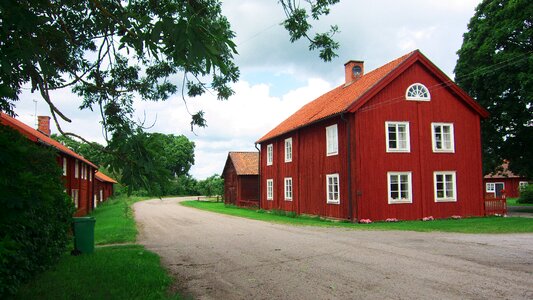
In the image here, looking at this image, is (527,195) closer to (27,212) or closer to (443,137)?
(443,137)

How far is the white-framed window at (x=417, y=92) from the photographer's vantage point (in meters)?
22.2

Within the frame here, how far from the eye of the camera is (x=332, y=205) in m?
22.8

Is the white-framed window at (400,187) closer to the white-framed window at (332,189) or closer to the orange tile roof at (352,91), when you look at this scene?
the white-framed window at (332,189)

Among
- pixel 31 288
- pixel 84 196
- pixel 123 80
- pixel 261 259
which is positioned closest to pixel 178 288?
pixel 31 288

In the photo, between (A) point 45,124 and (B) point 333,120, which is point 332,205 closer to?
(B) point 333,120

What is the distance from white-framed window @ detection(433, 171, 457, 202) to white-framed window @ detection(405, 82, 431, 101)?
3978mm

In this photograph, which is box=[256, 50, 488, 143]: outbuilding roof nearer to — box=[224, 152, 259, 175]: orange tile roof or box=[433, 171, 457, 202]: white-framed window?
box=[433, 171, 457, 202]: white-framed window

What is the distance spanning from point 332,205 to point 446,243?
10.1 m

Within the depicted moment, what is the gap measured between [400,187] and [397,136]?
2.59 metres

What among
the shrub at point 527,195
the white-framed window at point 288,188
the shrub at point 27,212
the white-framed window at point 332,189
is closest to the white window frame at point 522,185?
the shrub at point 527,195

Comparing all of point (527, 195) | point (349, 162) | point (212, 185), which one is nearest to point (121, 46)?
point (349, 162)

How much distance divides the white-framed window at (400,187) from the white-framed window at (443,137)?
2593 mm

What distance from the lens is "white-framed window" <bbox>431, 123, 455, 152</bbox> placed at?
2241 cm

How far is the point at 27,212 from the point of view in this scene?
4406 mm
